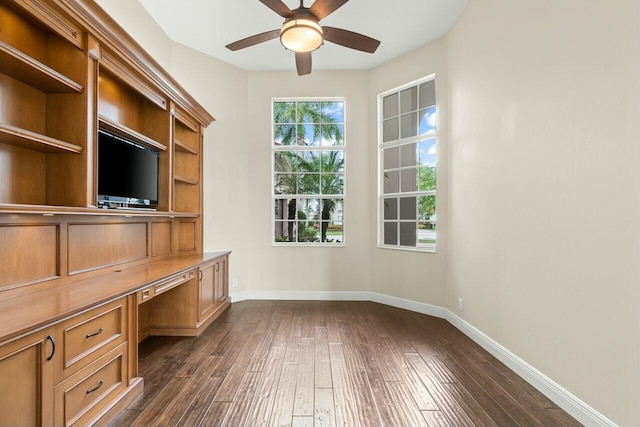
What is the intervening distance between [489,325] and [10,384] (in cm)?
334

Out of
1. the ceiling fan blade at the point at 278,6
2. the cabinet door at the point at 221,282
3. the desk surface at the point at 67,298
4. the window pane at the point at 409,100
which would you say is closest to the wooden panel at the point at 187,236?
the cabinet door at the point at 221,282

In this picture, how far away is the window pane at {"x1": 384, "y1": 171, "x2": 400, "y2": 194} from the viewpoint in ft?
14.9

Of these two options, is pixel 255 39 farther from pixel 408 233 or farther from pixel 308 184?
pixel 408 233

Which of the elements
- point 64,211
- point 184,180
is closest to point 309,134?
point 184,180

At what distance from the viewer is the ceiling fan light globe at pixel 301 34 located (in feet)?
7.98

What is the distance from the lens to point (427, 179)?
4.19 metres

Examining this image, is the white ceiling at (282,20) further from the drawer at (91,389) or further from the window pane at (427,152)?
the drawer at (91,389)

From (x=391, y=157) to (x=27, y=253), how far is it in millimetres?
4010

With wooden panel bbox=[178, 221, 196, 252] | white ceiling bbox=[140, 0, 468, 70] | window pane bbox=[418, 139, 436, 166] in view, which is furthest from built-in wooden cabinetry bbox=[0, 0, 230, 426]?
window pane bbox=[418, 139, 436, 166]

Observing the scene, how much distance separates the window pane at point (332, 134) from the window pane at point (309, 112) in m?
0.17

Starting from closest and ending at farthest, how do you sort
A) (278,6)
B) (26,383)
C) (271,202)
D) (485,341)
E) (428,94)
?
(26,383) < (278,6) < (485,341) < (428,94) < (271,202)

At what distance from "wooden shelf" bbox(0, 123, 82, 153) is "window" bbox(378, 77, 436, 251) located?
3.61 metres

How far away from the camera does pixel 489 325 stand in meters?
3.01

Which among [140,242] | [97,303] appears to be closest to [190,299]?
[140,242]
